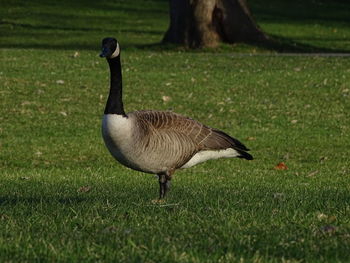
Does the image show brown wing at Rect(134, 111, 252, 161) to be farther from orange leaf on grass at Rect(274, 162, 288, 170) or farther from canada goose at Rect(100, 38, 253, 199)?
orange leaf on grass at Rect(274, 162, 288, 170)

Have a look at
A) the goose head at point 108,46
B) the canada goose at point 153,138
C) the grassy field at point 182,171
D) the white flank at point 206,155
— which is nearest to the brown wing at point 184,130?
the canada goose at point 153,138

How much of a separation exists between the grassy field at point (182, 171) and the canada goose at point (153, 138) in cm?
39

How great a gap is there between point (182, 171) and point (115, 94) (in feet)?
17.9

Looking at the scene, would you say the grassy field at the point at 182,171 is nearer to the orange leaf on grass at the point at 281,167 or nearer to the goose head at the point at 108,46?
the orange leaf on grass at the point at 281,167

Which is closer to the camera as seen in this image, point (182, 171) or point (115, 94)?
point (115, 94)

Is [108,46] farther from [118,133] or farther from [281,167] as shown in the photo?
[281,167]

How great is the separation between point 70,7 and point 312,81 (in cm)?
2911

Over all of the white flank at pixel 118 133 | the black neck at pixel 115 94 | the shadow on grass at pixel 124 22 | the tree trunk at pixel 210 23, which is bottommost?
the shadow on grass at pixel 124 22

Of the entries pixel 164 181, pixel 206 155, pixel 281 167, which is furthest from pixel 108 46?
pixel 281 167

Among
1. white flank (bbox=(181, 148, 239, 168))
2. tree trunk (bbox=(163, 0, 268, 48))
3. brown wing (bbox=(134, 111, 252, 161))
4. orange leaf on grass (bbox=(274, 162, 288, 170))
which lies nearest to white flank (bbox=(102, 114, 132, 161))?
brown wing (bbox=(134, 111, 252, 161))

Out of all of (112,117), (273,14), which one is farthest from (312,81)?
(273,14)

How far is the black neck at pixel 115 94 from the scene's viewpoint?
931 cm

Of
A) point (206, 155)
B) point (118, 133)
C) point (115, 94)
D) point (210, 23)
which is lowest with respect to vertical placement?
point (210, 23)

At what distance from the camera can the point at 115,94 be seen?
9781mm
